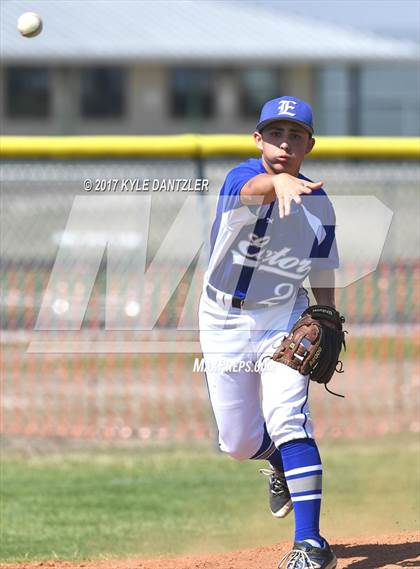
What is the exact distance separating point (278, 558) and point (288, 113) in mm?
1932

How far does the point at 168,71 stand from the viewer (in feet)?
100

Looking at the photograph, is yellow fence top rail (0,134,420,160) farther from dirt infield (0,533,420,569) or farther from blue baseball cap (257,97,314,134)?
dirt infield (0,533,420,569)

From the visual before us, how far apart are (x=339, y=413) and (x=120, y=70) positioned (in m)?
23.1

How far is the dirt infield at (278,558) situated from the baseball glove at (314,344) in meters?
0.83

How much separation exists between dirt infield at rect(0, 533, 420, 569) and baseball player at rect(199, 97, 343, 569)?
0.35 m

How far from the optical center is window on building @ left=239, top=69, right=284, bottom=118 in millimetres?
30531

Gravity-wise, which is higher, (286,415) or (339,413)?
(286,415)

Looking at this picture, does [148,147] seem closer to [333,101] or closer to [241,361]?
[241,361]

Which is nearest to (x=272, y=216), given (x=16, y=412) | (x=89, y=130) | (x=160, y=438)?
(x=160, y=438)

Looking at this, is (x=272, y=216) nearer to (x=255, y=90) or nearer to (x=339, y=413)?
(x=339, y=413)

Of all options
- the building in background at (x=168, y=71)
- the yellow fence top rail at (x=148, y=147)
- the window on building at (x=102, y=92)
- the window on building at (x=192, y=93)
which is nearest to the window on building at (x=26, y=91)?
the building in background at (x=168, y=71)

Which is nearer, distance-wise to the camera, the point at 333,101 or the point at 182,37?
the point at 333,101

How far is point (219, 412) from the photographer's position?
4.86 m

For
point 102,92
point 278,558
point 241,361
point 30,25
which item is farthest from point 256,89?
point 278,558
